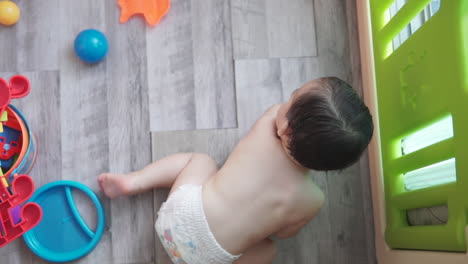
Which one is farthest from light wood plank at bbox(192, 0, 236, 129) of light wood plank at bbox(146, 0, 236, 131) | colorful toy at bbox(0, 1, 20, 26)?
colorful toy at bbox(0, 1, 20, 26)

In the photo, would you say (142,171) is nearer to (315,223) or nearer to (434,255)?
(315,223)

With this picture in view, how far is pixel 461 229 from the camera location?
2.57 feet

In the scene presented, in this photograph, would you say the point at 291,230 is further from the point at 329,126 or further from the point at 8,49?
the point at 8,49

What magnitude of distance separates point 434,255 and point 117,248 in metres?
0.78

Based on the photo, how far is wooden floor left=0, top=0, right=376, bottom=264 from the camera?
4.00ft

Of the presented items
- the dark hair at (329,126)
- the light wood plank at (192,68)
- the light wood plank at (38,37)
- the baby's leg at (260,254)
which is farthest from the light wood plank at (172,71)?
the dark hair at (329,126)

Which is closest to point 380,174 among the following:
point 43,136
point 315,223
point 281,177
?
point 315,223

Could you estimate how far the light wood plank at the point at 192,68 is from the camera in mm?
1247

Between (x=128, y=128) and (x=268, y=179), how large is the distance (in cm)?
49

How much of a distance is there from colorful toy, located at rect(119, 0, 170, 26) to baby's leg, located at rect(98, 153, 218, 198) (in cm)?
40

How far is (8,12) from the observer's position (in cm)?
121

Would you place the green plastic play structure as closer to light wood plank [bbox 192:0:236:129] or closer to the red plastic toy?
light wood plank [bbox 192:0:236:129]

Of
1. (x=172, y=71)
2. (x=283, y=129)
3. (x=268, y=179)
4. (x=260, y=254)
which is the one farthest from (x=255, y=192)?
(x=172, y=71)

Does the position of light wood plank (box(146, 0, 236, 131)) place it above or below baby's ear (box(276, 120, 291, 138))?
above
